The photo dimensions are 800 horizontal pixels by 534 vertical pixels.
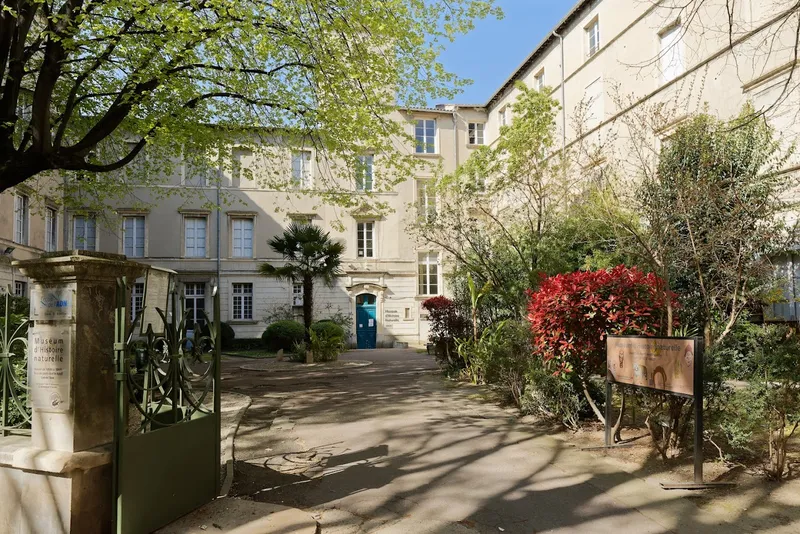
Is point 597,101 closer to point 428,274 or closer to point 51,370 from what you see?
point 428,274

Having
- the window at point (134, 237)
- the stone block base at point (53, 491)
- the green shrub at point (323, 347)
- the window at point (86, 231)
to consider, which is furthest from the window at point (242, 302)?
the stone block base at point (53, 491)

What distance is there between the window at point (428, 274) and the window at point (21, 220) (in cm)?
1718

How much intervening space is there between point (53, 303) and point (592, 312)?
216 inches

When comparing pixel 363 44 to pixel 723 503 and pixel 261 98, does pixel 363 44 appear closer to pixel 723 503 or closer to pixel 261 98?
pixel 261 98

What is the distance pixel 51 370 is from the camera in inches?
150

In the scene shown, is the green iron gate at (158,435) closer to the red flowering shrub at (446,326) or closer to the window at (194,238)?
the red flowering shrub at (446,326)

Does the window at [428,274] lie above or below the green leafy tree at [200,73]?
below

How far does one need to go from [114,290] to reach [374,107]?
832 cm

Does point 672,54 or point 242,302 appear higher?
point 672,54

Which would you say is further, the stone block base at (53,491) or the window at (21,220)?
the window at (21,220)

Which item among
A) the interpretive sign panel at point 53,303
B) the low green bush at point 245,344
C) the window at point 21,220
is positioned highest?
the window at point 21,220

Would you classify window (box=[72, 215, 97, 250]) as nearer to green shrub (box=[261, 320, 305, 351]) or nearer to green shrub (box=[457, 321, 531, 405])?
green shrub (box=[261, 320, 305, 351])

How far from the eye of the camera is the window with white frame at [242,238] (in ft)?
92.4

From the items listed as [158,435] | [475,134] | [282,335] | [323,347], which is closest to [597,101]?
[475,134]
